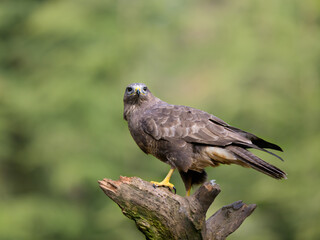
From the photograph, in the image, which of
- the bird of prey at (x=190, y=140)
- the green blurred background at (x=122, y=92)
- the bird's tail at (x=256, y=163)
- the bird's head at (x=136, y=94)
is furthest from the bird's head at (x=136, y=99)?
the green blurred background at (x=122, y=92)

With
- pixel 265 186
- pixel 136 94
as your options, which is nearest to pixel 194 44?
pixel 265 186

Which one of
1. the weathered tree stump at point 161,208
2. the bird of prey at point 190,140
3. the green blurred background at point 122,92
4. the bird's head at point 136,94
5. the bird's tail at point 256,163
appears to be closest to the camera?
the weathered tree stump at point 161,208

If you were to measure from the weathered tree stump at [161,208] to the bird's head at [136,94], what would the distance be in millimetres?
1176

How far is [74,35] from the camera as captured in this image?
40.4ft

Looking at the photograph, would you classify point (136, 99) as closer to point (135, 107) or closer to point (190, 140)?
point (135, 107)

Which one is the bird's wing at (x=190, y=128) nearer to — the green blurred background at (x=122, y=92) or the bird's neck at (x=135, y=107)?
the bird's neck at (x=135, y=107)

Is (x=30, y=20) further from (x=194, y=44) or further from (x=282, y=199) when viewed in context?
(x=282, y=199)

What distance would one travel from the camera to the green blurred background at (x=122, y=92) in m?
9.69

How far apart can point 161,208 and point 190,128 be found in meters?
0.94

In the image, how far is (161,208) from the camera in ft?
15.0

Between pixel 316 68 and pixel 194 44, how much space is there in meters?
4.26

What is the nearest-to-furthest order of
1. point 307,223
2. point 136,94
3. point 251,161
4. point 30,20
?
1. point 251,161
2. point 136,94
3. point 307,223
4. point 30,20

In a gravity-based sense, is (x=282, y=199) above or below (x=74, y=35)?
Result: below

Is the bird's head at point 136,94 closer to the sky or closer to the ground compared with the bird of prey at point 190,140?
closer to the sky
